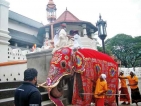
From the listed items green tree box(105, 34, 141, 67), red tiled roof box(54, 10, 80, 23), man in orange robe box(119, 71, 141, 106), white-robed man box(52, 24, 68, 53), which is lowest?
man in orange robe box(119, 71, 141, 106)

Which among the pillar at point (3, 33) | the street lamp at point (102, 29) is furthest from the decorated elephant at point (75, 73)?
the pillar at point (3, 33)

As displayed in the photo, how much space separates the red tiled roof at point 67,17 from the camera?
24759 mm

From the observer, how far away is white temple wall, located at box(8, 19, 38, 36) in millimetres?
24372

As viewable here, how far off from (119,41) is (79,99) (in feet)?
123

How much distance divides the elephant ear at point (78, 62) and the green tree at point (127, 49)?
118ft

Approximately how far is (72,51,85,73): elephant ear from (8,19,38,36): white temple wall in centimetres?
2039

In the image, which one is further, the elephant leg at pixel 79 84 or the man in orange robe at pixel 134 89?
the man in orange robe at pixel 134 89

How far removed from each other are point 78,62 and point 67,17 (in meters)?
21.4

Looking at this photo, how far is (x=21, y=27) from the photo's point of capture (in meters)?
26.1

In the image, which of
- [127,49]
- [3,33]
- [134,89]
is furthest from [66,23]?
[127,49]

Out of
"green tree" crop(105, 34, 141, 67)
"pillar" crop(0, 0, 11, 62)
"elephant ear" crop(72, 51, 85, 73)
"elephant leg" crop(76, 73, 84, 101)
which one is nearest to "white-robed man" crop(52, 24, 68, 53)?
"elephant ear" crop(72, 51, 85, 73)

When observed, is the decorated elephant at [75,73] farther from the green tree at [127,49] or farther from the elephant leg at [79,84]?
the green tree at [127,49]

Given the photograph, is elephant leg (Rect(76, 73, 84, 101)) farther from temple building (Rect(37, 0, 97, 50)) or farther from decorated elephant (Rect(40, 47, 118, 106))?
temple building (Rect(37, 0, 97, 50))

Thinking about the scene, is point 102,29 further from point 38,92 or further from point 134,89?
point 38,92
